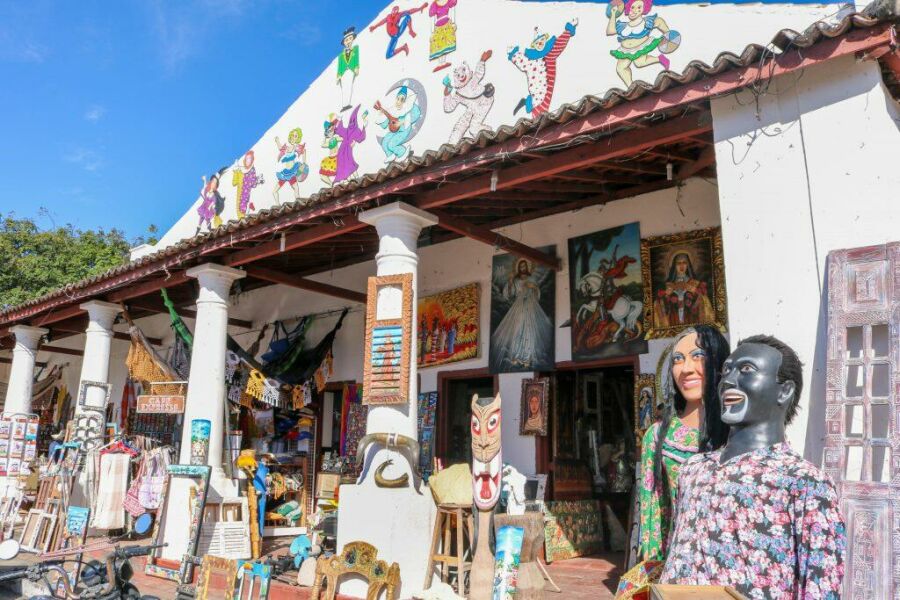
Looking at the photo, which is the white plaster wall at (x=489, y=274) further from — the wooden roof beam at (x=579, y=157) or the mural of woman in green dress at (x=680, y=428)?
the mural of woman in green dress at (x=680, y=428)

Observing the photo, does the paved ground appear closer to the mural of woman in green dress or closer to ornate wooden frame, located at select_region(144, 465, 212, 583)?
ornate wooden frame, located at select_region(144, 465, 212, 583)

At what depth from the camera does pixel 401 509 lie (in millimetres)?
6430

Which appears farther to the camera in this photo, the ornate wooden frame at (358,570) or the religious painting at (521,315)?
the religious painting at (521,315)

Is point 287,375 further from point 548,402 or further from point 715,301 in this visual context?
point 715,301

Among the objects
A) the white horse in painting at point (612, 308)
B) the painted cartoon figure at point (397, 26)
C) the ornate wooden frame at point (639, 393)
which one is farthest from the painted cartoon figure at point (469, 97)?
the ornate wooden frame at point (639, 393)

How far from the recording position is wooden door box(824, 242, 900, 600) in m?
3.62

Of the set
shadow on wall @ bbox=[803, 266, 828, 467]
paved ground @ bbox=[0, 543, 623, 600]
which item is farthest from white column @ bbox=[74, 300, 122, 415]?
shadow on wall @ bbox=[803, 266, 828, 467]

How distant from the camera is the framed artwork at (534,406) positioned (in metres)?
8.27

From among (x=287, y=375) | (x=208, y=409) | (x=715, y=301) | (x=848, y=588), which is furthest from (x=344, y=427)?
(x=848, y=588)

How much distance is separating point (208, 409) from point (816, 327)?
21.9 ft

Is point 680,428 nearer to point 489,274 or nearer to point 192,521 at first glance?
point 489,274

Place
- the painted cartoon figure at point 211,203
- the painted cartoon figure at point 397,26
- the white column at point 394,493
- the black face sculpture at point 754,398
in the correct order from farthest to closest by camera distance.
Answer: the painted cartoon figure at point 211,203 < the painted cartoon figure at point 397,26 < the white column at point 394,493 < the black face sculpture at point 754,398

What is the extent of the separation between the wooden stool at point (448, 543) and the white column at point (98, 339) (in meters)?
6.52

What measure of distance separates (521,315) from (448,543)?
3.23 m
